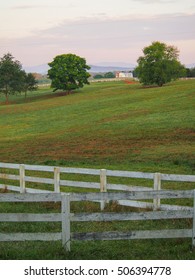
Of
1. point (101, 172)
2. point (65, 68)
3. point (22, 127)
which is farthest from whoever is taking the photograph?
point (65, 68)

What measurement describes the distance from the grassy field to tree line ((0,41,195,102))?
27.4m

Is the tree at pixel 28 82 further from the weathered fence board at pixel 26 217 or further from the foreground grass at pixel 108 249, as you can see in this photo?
the weathered fence board at pixel 26 217

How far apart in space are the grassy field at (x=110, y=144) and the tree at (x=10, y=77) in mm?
38395

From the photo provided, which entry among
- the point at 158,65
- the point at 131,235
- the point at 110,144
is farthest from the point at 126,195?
the point at 158,65

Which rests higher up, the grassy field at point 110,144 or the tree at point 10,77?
the tree at point 10,77

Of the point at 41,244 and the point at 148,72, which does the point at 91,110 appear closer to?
the point at 148,72

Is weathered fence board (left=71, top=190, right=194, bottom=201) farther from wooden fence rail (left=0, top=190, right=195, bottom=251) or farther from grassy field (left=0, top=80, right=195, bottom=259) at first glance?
grassy field (left=0, top=80, right=195, bottom=259)

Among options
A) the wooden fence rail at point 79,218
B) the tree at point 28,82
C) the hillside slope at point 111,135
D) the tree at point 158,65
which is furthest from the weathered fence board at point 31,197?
the tree at point 28,82

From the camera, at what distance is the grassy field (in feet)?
26.5

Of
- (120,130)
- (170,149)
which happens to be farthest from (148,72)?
(170,149)

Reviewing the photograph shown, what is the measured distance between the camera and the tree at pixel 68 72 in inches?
3836

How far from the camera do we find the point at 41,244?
8609mm

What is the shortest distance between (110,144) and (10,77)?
2847 inches

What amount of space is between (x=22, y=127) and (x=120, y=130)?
14.7 metres
